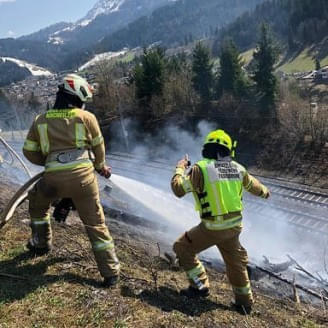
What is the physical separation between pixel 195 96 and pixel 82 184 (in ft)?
131

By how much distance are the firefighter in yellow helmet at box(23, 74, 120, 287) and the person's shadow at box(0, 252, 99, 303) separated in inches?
20.8

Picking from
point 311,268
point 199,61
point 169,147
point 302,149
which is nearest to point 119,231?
point 311,268

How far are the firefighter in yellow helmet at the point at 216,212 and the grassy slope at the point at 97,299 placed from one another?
1.08 ft

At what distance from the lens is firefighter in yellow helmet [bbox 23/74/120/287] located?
4.96 meters

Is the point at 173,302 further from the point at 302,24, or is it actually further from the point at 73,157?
the point at 302,24

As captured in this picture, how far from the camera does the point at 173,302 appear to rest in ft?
16.6

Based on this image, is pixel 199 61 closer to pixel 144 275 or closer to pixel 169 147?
pixel 169 147

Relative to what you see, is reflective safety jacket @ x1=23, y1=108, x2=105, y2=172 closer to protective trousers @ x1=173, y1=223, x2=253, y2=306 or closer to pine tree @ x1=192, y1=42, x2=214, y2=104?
protective trousers @ x1=173, y1=223, x2=253, y2=306

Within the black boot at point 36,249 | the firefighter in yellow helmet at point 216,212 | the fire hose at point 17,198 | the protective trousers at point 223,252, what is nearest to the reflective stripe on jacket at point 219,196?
the firefighter in yellow helmet at point 216,212

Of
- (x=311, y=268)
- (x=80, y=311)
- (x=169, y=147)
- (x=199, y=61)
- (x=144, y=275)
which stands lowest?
(x=169, y=147)

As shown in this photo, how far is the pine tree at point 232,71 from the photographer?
128 feet

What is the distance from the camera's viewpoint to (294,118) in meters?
34.3

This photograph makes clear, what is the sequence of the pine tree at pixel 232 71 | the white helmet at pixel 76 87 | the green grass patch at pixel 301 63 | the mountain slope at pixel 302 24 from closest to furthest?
1. the white helmet at pixel 76 87
2. the pine tree at pixel 232 71
3. the green grass patch at pixel 301 63
4. the mountain slope at pixel 302 24

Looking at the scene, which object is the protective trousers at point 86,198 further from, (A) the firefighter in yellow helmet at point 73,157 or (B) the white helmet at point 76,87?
(B) the white helmet at point 76,87
